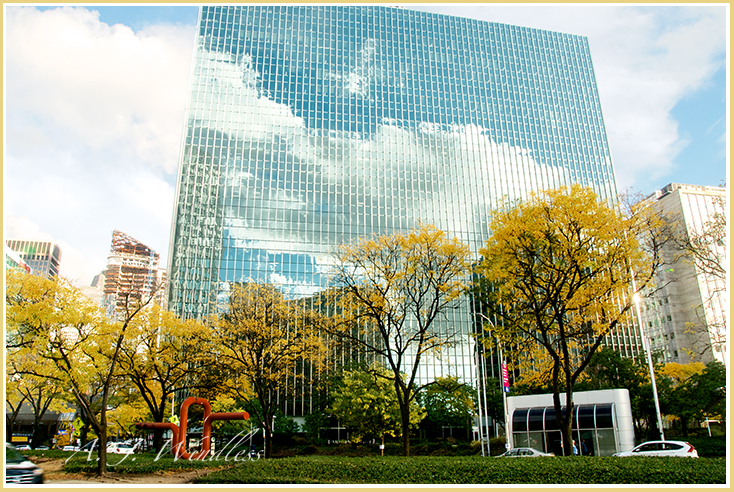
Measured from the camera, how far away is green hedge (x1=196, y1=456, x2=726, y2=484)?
13.4m

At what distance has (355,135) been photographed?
279 feet

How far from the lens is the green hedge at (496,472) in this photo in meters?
13.4

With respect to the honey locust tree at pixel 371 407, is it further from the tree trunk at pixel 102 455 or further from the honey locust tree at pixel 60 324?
the tree trunk at pixel 102 455

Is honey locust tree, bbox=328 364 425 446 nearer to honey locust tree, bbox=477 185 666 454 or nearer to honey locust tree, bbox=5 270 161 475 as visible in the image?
honey locust tree, bbox=5 270 161 475

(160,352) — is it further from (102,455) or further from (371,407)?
(371,407)

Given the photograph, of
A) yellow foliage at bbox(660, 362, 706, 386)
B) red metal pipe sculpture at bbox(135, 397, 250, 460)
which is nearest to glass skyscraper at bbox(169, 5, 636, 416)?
yellow foliage at bbox(660, 362, 706, 386)

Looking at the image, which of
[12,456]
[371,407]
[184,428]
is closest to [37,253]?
[371,407]

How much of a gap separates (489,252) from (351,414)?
2847 centimetres

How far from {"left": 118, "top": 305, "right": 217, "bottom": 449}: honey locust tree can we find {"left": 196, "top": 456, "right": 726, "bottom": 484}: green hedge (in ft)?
62.1

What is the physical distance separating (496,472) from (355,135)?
75.7 meters

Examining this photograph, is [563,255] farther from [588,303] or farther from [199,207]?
[199,207]

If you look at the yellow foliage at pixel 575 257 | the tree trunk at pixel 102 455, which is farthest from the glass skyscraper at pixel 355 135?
the yellow foliage at pixel 575 257

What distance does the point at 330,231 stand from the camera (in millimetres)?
78938

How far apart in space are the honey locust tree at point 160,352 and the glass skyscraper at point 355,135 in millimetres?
37180
